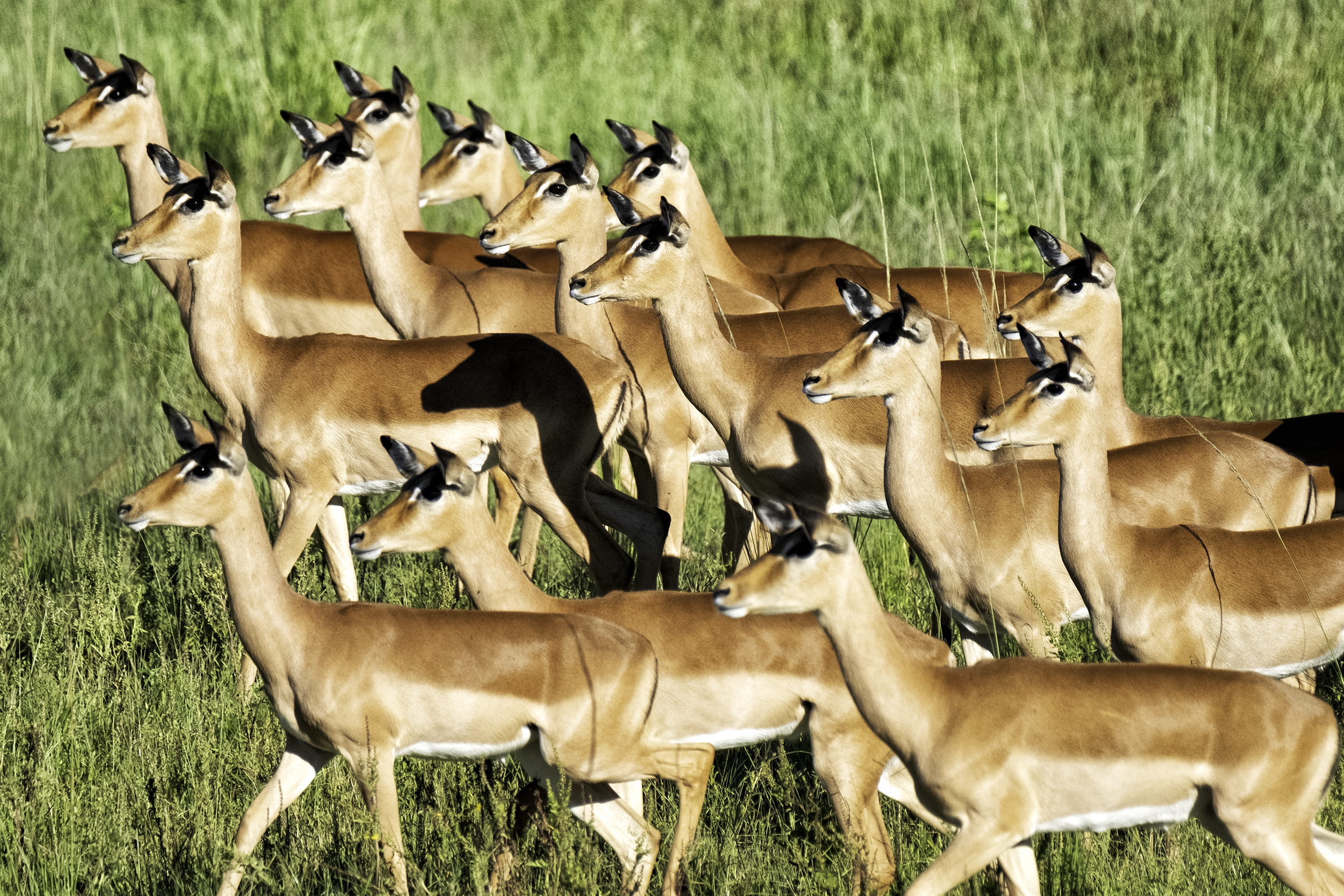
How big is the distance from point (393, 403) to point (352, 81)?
156 inches

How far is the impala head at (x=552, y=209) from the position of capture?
6.84 m

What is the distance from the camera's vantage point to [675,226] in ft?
19.8

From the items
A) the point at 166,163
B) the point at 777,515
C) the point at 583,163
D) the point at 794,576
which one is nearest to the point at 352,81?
the point at 166,163

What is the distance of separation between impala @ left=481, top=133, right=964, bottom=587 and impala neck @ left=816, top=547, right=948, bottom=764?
2.96 metres

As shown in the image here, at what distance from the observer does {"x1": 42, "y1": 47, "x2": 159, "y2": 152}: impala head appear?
8.32 meters

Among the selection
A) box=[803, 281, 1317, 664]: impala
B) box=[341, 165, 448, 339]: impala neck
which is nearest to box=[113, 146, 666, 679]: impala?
box=[341, 165, 448, 339]: impala neck

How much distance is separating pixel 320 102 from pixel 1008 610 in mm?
9290

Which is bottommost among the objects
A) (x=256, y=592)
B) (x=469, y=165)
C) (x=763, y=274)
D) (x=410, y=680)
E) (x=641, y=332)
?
(x=763, y=274)

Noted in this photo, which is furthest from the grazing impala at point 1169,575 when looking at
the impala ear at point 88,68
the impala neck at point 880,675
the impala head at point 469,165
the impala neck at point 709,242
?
the impala ear at point 88,68

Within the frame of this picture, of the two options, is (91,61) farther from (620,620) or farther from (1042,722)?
(1042,722)

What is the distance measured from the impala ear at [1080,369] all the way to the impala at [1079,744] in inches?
45.8

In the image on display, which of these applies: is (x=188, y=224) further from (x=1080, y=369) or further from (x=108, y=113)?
(x=1080, y=369)

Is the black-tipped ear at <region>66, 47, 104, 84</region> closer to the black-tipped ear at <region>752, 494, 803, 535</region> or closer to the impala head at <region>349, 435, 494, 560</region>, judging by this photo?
the impala head at <region>349, 435, 494, 560</region>

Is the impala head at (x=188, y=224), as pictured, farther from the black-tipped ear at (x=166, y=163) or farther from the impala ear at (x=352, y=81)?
the impala ear at (x=352, y=81)
